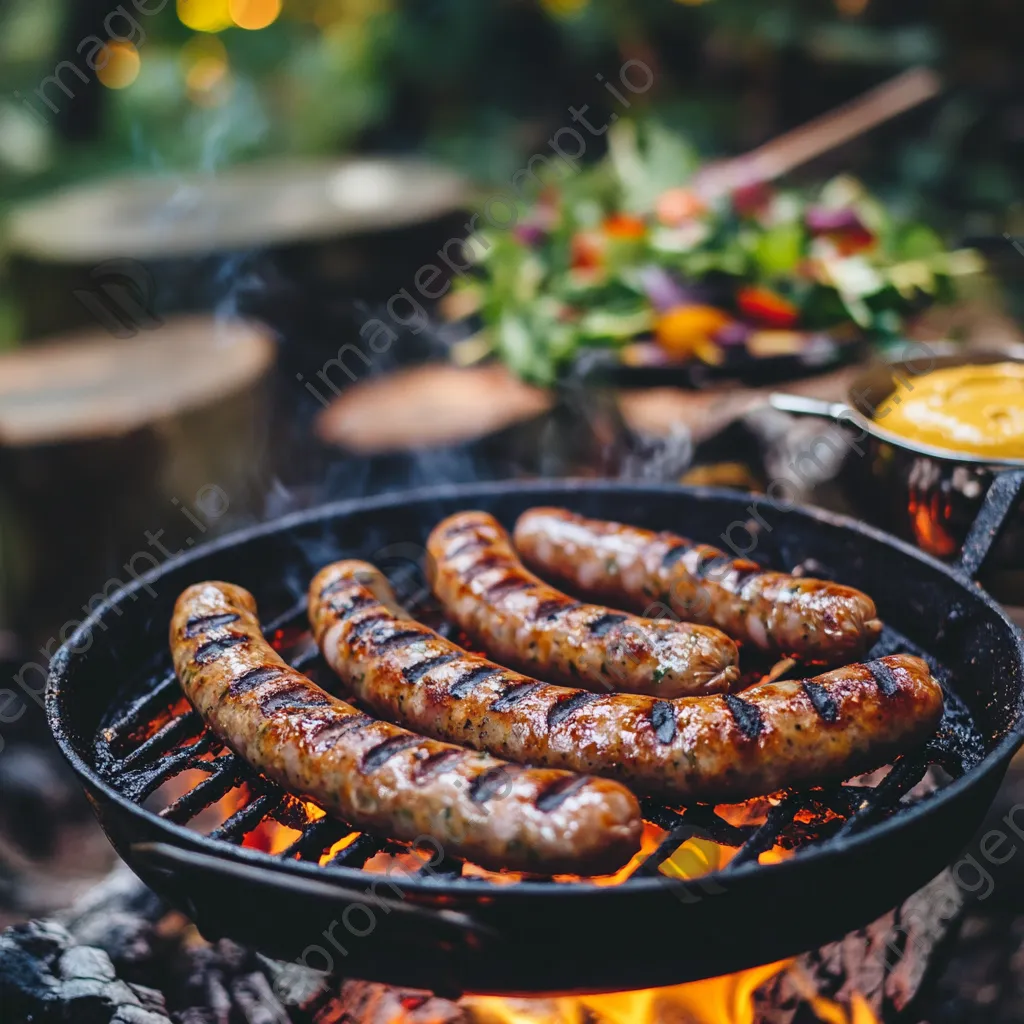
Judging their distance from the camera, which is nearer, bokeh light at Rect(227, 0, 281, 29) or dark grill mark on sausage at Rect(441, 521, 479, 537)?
dark grill mark on sausage at Rect(441, 521, 479, 537)

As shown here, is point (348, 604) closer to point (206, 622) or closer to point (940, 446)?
point (206, 622)

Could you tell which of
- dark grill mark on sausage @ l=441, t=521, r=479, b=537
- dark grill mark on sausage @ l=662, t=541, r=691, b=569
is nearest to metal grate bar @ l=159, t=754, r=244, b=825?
dark grill mark on sausage @ l=441, t=521, r=479, b=537

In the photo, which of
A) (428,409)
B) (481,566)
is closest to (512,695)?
(481,566)

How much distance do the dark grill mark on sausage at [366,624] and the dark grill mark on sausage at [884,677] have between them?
1148 millimetres

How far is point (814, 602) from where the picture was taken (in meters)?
2.26

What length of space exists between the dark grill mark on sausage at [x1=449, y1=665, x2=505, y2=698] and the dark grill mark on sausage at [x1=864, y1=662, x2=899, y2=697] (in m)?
0.82

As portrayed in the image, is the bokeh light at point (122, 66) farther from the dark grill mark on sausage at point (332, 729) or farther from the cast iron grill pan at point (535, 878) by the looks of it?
the dark grill mark on sausage at point (332, 729)

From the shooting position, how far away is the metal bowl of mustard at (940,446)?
246 cm

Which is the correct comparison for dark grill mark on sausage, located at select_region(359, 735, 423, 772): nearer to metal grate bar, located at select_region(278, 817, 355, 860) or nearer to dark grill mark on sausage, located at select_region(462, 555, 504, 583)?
metal grate bar, located at select_region(278, 817, 355, 860)

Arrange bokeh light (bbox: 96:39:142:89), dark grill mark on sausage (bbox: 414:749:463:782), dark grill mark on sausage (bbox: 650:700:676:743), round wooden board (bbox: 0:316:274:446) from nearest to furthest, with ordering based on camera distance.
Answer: dark grill mark on sausage (bbox: 414:749:463:782) → dark grill mark on sausage (bbox: 650:700:676:743) → round wooden board (bbox: 0:316:274:446) → bokeh light (bbox: 96:39:142:89)

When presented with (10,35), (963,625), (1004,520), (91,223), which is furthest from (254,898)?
(10,35)

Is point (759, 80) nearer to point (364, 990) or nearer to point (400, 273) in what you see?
point (400, 273)

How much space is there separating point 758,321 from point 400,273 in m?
2.98

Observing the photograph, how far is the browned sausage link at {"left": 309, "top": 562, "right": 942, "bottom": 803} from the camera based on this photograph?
1882 mm
